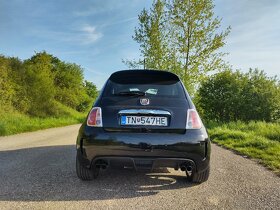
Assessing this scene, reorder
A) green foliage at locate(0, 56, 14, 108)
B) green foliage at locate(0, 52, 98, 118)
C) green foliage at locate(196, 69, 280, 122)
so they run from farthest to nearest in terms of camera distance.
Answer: green foliage at locate(0, 52, 98, 118) → green foliage at locate(0, 56, 14, 108) → green foliage at locate(196, 69, 280, 122)

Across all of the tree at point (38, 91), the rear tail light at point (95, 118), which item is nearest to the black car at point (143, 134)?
the rear tail light at point (95, 118)

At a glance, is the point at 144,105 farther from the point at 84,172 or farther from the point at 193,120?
the point at 84,172

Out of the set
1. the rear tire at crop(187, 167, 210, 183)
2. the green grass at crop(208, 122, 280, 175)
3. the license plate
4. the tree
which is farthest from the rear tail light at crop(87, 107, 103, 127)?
the tree

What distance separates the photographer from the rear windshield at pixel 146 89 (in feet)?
14.4

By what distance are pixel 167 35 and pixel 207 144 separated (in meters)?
20.0

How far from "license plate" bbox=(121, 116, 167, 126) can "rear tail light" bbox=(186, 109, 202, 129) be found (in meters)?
0.32

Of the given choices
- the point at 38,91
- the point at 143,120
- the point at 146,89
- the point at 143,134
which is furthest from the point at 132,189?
the point at 38,91

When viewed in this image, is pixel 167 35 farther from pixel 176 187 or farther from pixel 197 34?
pixel 176 187

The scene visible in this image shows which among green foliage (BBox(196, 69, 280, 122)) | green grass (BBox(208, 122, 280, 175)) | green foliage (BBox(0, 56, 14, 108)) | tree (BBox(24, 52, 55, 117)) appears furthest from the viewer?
tree (BBox(24, 52, 55, 117))

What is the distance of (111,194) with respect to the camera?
3.97m

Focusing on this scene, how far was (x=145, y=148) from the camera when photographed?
12.9 feet

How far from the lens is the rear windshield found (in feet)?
14.4

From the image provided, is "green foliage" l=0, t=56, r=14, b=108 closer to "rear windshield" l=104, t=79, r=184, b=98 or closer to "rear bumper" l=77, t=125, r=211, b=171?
"rear windshield" l=104, t=79, r=184, b=98

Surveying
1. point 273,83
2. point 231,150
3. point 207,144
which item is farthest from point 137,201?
point 273,83
